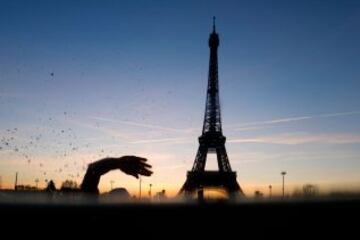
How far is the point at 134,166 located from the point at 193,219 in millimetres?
9816

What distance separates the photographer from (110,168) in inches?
270

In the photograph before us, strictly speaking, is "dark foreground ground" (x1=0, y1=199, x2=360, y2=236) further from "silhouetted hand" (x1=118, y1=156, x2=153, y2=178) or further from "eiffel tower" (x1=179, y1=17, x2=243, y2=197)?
"eiffel tower" (x1=179, y1=17, x2=243, y2=197)

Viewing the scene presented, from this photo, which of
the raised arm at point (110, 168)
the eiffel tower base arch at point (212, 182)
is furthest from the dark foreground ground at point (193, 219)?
the eiffel tower base arch at point (212, 182)

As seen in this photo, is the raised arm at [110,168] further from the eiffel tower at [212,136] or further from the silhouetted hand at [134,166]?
the eiffel tower at [212,136]

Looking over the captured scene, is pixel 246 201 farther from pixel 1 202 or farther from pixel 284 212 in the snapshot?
pixel 1 202

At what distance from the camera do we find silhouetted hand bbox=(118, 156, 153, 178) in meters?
6.42

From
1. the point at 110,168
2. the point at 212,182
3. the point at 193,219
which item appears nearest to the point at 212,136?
the point at 212,182

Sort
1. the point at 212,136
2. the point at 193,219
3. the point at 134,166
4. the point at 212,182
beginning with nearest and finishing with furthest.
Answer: the point at 134,166 < the point at 193,219 < the point at 212,182 < the point at 212,136

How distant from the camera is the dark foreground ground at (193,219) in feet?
45.1

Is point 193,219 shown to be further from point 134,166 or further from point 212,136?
point 212,136

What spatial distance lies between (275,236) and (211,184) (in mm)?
41177

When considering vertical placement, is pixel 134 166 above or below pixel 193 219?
above

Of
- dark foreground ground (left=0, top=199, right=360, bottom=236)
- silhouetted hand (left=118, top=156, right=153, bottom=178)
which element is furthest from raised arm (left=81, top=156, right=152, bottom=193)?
dark foreground ground (left=0, top=199, right=360, bottom=236)

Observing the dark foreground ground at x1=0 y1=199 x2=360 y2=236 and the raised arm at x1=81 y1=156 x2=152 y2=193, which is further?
the dark foreground ground at x1=0 y1=199 x2=360 y2=236
